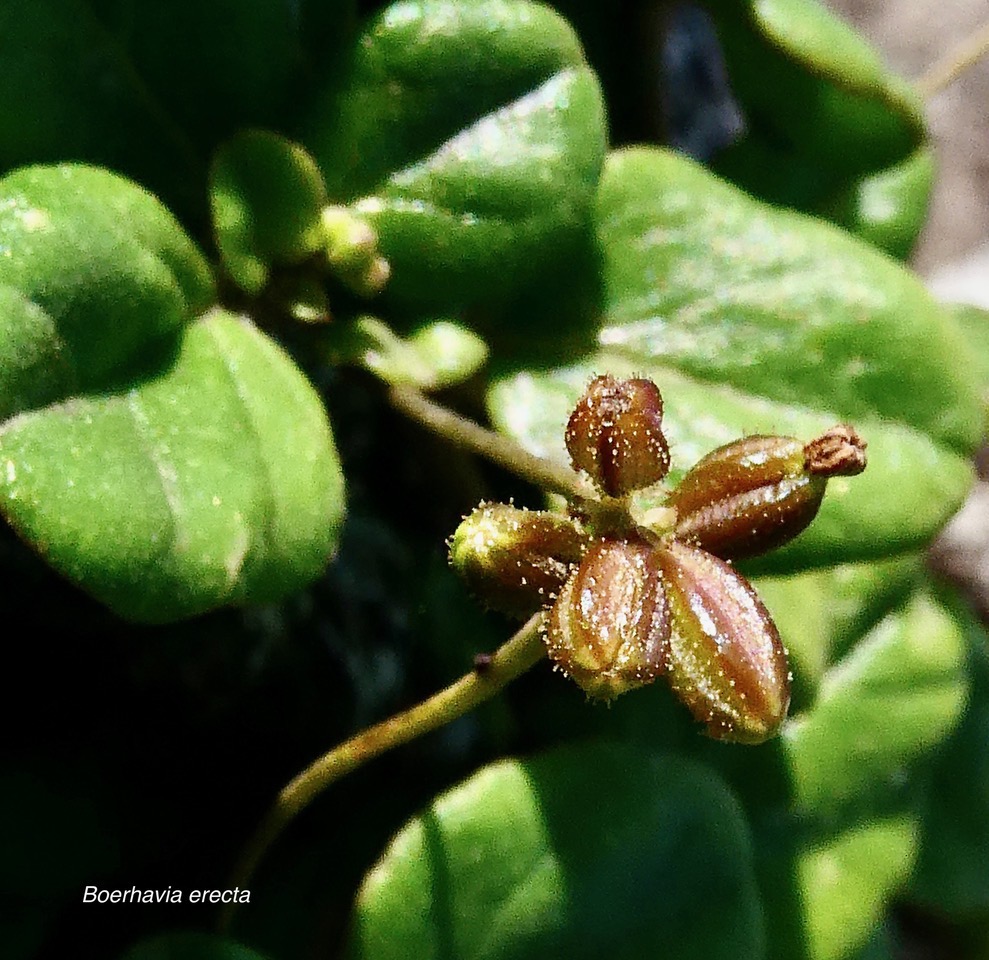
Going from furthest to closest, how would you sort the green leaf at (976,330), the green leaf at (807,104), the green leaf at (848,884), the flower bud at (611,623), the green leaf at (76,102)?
the green leaf at (976,330)
the green leaf at (848,884)
the green leaf at (807,104)
the green leaf at (76,102)
the flower bud at (611,623)

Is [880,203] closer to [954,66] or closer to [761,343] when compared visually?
[954,66]

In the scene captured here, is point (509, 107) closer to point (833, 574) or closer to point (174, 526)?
point (174, 526)

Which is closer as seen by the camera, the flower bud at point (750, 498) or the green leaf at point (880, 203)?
the flower bud at point (750, 498)

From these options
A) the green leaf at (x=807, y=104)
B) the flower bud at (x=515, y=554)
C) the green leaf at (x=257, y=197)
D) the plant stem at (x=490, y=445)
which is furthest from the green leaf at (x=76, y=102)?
the green leaf at (x=807, y=104)

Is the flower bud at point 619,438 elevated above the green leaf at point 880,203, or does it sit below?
below

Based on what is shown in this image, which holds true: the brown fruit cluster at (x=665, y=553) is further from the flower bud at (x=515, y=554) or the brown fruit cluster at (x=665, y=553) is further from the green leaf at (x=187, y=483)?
the green leaf at (x=187, y=483)

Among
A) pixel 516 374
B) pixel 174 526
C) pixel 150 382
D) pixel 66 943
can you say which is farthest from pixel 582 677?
pixel 66 943

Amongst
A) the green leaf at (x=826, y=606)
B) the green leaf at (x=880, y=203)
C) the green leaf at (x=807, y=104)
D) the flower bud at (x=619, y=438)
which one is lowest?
the green leaf at (x=826, y=606)
